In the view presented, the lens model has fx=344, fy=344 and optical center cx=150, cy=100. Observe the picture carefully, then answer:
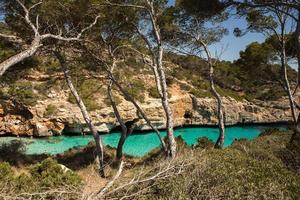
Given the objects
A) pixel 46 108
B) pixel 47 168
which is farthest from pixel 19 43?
pixel 46 108

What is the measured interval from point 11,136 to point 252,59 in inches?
633

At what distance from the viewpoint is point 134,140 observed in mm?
23656

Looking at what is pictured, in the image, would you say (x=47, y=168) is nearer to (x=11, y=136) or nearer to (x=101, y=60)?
(x=101, y=60)

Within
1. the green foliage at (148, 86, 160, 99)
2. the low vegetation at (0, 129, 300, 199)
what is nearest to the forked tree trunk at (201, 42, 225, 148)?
the low vegetation at (0, 129, 300, 199)

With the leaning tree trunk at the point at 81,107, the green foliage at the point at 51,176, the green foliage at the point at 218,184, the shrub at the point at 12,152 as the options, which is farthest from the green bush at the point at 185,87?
the green foliage at the point at 218,184

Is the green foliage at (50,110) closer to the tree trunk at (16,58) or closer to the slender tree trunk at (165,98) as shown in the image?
the slender tree trunk at (165,98)

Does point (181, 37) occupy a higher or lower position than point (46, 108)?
higher

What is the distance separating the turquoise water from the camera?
1958cm

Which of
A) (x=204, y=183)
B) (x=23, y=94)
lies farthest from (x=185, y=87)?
(x=204, y=183)

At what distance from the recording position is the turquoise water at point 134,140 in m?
19.6

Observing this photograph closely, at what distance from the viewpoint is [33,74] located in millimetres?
26188

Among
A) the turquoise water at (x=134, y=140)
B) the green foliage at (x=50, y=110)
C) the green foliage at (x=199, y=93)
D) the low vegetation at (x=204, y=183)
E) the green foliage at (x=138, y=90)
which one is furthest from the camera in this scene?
the green foliage at (x=199, y=93)

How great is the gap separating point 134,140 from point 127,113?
2.63 metres

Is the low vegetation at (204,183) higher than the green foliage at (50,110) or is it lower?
lower
